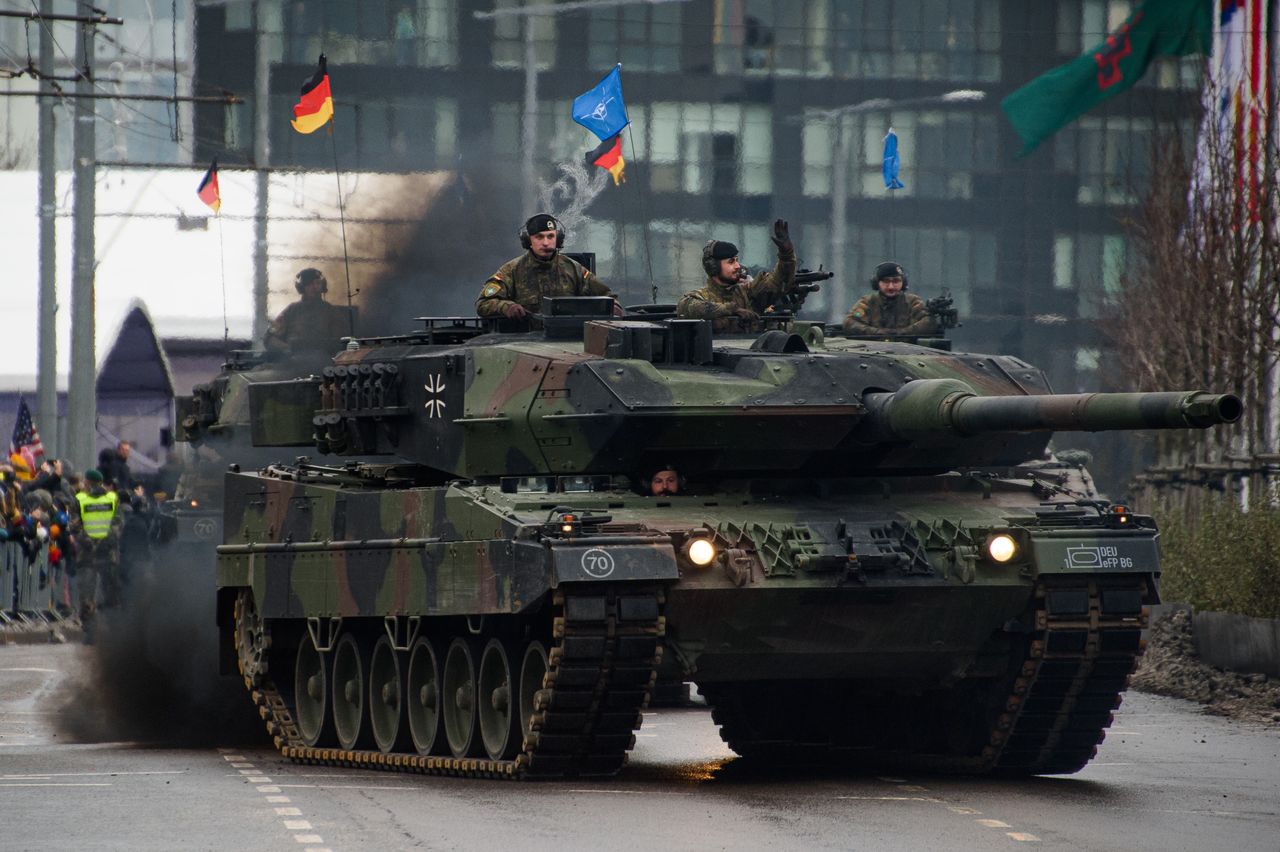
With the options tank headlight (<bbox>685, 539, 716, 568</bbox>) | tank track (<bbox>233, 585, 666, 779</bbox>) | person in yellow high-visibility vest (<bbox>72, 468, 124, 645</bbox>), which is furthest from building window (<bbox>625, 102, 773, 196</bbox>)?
tank headlight (<bbox>685, 539, 716, 568</bbox>)

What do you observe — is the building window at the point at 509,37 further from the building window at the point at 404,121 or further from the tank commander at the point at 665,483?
the tank commander at the point at 665,483

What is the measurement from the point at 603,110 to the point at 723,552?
1498cm

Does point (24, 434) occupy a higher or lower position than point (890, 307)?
lower

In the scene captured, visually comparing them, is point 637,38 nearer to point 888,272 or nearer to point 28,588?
point 28,588

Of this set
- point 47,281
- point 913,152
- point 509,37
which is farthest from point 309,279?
point 913,152

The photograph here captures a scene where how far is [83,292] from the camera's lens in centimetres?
3152

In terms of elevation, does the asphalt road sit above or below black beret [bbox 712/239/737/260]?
below

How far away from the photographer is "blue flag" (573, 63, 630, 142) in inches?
1134

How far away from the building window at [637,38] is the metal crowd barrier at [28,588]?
1029 inches

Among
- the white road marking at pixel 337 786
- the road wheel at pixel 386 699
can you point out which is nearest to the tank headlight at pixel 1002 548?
the white road marking at pixel 337 786

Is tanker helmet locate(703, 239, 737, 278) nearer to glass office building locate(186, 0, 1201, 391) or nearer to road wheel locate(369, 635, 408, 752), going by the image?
road wheel locate(369, 635, 408, 752)

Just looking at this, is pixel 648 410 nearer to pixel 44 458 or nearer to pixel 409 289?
pixel 409 289

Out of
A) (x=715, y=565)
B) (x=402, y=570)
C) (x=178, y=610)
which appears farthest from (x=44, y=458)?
(x=715, y=565)

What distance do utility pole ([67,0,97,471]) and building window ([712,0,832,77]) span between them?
2677cm
